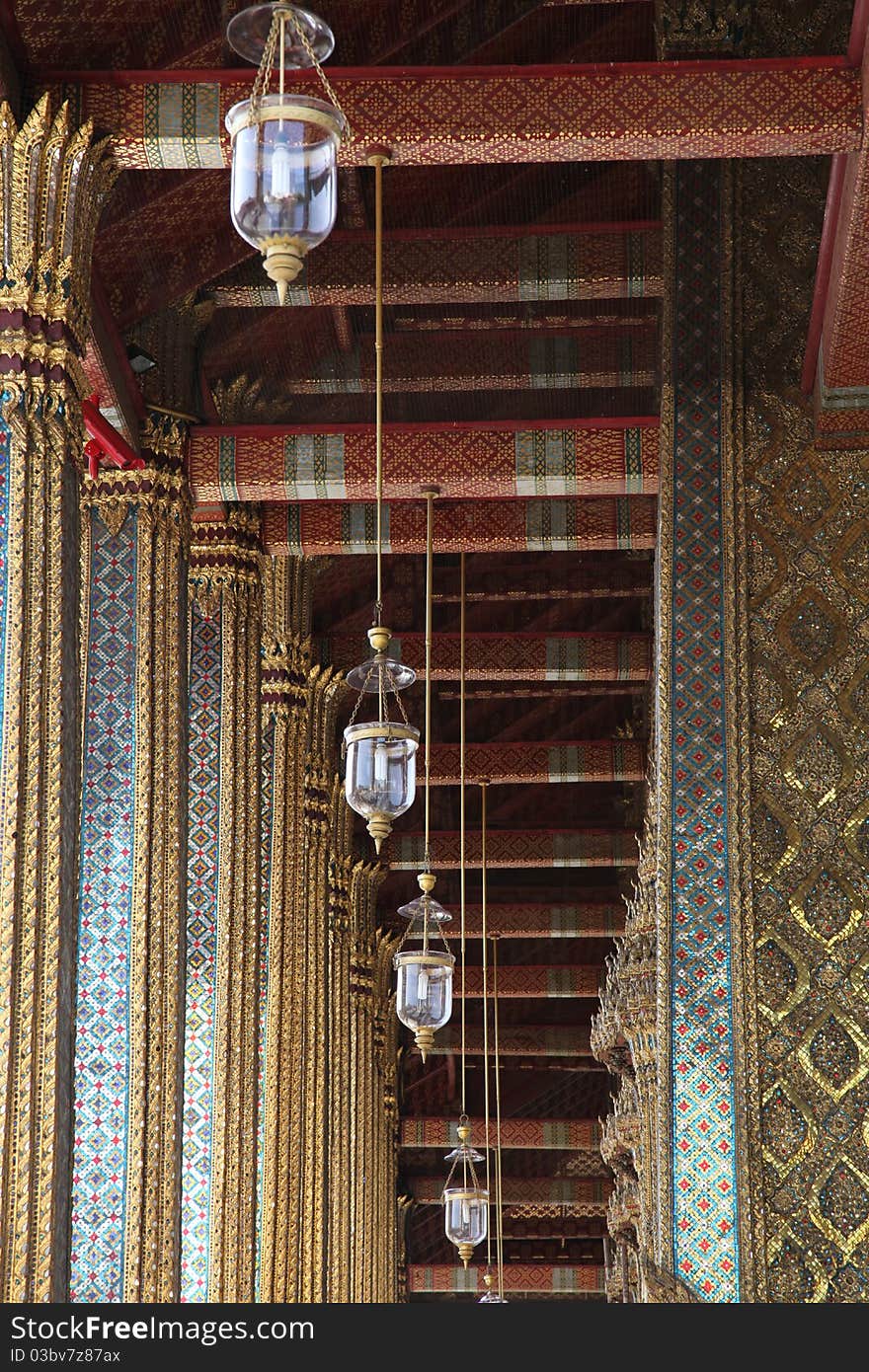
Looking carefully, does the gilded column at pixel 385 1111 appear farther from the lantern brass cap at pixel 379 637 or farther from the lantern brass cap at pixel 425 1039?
the lantern brass cap at pixel 379 637

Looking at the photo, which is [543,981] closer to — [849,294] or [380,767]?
[849,294]

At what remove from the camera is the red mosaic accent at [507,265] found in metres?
9.73

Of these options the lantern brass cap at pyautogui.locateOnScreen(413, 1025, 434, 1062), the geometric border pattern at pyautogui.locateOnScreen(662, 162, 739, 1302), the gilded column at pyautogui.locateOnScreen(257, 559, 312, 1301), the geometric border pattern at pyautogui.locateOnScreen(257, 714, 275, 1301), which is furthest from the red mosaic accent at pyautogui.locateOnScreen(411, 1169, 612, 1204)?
the geometric border pattern at pyautogui.locateOnScreen(662, 162, 739, 1302)

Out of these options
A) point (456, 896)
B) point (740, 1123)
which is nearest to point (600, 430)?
point (740, 1123)

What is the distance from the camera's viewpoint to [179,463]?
9828 millimetres

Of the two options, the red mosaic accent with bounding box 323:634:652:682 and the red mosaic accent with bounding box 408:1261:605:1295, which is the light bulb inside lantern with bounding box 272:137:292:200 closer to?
the red mosaic accent with bounding box 323:634:652:682

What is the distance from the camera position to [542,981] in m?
20.6

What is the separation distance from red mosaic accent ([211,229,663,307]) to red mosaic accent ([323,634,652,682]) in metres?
4.29

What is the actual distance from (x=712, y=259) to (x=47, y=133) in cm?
352

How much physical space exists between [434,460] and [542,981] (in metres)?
11.3

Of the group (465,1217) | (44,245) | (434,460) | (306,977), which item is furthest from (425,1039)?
(465,1217)

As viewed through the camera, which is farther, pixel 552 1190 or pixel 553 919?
pixel 552 1190

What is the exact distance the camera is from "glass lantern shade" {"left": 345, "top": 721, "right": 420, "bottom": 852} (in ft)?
23.4

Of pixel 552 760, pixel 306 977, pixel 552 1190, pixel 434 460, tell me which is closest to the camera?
pixel 434 460
